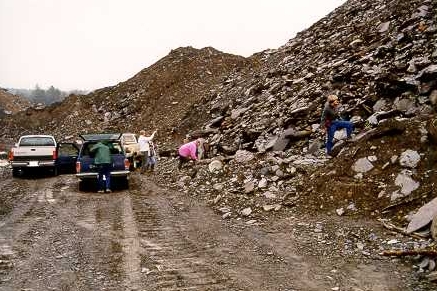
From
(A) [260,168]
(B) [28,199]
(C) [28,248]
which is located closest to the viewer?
(C) [28,248]

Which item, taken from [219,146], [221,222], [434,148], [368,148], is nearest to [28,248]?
[221,222]

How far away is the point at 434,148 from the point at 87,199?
372 inches

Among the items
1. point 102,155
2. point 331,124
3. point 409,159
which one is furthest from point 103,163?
point 409,159

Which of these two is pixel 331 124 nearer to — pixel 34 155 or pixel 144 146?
pixel 144 146

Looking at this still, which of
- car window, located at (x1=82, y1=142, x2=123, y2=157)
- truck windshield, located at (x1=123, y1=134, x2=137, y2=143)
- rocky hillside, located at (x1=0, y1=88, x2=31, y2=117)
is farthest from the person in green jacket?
rocky hillside, located at (x1=0, y1=88, x2=31, y2=117)

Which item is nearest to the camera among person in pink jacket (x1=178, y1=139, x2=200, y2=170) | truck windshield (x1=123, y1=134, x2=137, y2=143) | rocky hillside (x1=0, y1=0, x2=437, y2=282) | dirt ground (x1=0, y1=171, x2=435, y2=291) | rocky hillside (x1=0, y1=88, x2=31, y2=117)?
dirt ground (x1=0, y1=171, x2=435, y2=291)

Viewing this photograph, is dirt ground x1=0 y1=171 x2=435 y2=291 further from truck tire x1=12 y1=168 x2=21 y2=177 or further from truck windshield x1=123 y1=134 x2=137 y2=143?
truck windshield x1=123 y1=134 x2=137 y2=143

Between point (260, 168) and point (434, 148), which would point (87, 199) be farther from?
point (434, 148)

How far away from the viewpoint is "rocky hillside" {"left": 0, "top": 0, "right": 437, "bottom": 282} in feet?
32.1

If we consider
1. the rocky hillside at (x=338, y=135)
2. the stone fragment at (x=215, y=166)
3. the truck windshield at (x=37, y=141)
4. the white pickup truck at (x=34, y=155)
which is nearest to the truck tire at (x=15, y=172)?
the white pickup truck at (x=34, y=155)

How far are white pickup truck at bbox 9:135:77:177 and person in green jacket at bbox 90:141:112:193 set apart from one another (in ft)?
16.5

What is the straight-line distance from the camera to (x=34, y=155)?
61.0 ft

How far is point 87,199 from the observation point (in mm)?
13336

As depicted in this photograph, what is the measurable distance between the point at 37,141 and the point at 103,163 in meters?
6.72
